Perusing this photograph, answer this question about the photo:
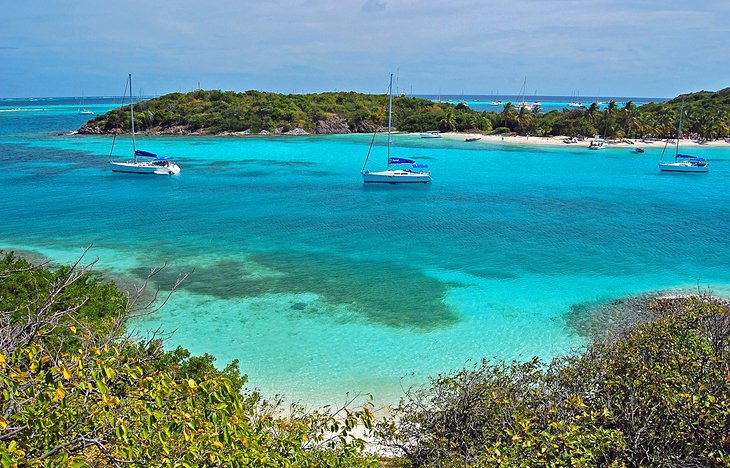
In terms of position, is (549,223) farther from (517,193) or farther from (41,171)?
(41,171)

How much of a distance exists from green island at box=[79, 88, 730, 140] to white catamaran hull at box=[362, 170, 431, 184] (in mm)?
47654

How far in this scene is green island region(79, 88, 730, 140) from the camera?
9641 centimetres

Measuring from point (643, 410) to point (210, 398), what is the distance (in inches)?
257

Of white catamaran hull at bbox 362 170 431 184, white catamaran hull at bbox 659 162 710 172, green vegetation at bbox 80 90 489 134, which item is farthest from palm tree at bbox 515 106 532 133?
white catamaran hull at bbox 362 170 431 184

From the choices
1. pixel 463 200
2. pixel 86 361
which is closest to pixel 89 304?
pixel 86 361

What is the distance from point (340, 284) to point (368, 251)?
18.4ft

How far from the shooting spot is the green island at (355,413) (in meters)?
5.15

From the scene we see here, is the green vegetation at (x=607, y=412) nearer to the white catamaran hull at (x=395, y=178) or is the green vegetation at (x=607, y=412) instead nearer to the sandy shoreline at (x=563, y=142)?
the white catamaran hull at (x=395, y=178)

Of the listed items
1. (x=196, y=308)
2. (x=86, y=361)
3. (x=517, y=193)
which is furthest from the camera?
(x=517, y=193)

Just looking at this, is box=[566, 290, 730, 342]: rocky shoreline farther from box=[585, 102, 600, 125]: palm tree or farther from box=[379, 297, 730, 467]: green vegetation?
box=[585, 102, 600, 125]: palm tree

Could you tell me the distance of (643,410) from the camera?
324 inches

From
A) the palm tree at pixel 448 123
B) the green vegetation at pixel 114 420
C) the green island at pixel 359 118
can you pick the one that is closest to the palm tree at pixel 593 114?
the green island at pixel 359 118

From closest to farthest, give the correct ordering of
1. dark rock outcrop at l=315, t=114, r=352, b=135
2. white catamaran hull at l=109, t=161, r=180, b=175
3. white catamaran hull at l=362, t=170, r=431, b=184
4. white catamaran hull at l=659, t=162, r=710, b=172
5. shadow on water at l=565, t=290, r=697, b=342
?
shadow on water at l=565, t=290, r=697, b=342, white catamaran hull at l=362, t=170, r=431, b=184, white catamaran hull at l=109, t=161, r=180, b=175, white catamaran hull at l=659, t=162, r=710, b=172, dark rock outcrop at l=315, t=114, r=352, b=135

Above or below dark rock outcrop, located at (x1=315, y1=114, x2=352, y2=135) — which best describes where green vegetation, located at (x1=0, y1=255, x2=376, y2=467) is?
below
